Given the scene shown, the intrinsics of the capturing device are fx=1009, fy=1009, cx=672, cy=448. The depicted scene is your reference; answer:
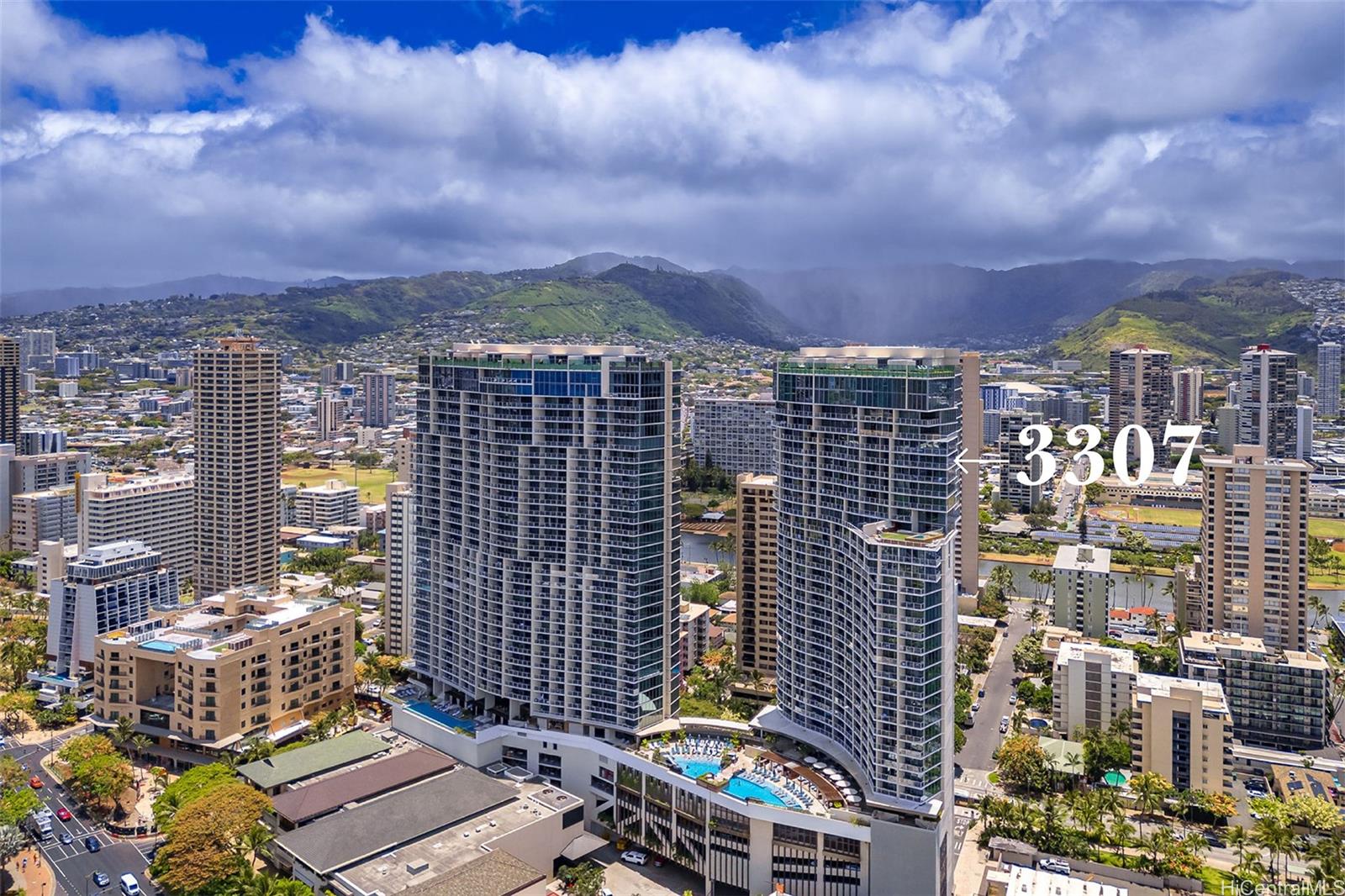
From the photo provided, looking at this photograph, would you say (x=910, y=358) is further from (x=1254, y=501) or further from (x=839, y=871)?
(x=1254, y=501)

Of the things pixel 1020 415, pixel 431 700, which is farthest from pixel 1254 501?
pixel 1020 415

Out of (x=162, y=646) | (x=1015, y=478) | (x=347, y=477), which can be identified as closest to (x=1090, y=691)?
(x=162, y=646)

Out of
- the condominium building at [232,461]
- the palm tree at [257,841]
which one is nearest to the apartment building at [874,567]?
the palm tree at [257,841]

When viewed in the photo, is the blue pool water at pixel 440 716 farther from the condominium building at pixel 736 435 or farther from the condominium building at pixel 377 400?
the condominium building at pixel 377 400

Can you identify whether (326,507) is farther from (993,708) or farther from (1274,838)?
(1274,838)

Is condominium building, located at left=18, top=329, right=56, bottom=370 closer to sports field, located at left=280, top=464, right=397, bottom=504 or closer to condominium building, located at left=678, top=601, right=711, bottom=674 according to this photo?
sports field, located at left=280, top=464, right=397, bottom=504
